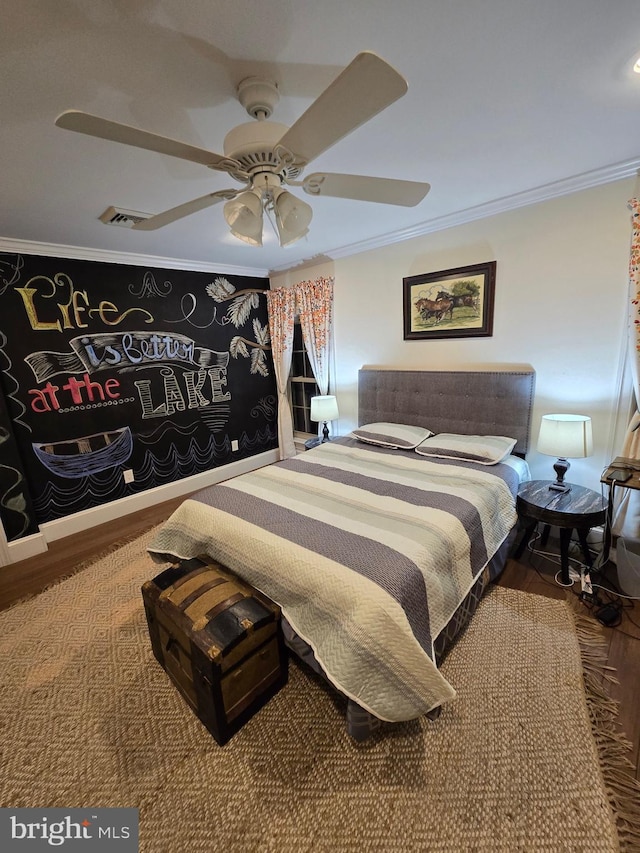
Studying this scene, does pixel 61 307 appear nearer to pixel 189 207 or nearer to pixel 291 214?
pixel 189 207

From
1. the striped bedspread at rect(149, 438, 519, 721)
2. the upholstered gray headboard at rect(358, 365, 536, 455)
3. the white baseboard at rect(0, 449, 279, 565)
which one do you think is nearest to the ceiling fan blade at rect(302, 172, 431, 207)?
the striped bedspread at rect(149, 438, 519, 721)

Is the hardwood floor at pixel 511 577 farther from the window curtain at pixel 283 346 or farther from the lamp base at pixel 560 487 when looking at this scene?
the window curtain at pixel 283 346

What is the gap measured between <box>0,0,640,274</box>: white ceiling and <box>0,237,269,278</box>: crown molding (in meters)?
0.53

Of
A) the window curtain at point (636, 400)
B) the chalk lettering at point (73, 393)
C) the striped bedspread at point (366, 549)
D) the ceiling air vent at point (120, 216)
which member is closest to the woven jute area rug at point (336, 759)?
the striped bedspread at point (366, 549)

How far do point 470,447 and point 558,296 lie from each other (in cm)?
117

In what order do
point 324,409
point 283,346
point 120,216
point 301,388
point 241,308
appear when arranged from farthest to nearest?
1. point 301,388
2. point 283,346
3. point 241,308
4. point 324,409
5. point 120,216

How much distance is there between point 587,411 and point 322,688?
2.33m

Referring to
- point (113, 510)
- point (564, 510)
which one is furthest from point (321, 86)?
point (113, 510)

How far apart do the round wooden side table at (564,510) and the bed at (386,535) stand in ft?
0.30

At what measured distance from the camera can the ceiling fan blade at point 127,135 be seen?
89 centimetres

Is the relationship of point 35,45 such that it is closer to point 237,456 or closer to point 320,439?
point 320,439

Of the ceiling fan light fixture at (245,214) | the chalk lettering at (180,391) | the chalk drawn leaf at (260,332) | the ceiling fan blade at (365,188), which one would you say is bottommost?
the chalk lettering at (180,391)

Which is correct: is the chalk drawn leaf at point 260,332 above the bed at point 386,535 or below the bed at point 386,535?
above

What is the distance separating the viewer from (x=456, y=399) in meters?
2.83
